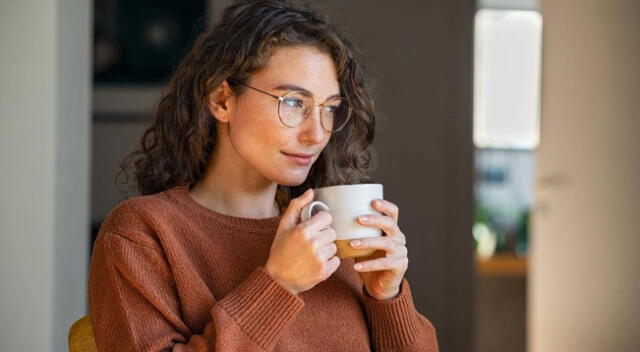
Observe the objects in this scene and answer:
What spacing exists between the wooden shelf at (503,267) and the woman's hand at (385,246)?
3.59 metres

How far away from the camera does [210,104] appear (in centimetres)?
125

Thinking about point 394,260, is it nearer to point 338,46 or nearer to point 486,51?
point 338,46

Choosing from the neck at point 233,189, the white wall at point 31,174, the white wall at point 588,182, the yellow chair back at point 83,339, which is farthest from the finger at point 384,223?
the white wall at point 588,182

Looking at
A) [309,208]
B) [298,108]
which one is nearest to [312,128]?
[298,108]

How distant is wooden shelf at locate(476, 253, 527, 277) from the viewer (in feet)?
15.2

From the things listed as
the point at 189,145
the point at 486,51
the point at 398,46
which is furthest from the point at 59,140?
the point at 486,51

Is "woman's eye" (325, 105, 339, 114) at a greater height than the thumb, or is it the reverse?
"woman's eye" (325, 105, 339, 114)

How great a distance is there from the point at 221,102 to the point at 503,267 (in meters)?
3.70

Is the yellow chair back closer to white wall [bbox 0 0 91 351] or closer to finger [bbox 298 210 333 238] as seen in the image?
finger [bbox 298 210 333 238]

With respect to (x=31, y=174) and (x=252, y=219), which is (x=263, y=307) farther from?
(x=31, y=174)

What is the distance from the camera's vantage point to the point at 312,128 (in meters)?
1.14

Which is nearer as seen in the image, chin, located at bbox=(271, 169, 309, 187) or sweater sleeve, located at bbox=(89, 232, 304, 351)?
sweater sleeve, located at bbox=(89, 232, 304, 351)

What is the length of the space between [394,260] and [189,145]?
39cm

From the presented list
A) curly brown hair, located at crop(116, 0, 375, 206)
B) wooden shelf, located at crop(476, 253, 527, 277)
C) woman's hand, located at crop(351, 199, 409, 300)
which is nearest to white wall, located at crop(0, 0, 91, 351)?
curly brown hair, located at crop(116, 0, 375, 206)
